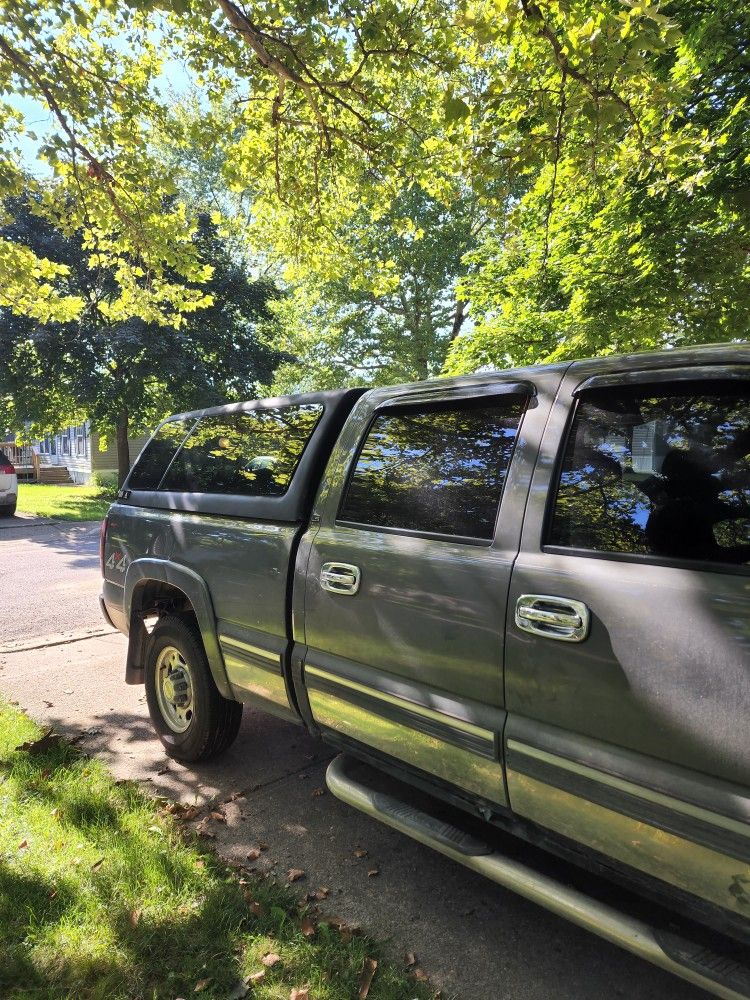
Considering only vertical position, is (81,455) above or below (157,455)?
below

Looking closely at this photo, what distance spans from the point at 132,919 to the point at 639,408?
255cm

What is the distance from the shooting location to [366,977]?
81.7 inches

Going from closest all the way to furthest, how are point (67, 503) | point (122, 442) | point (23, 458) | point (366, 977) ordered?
point (366, 977) → point (67, 503) → point (122, 442) → point (23, 458)

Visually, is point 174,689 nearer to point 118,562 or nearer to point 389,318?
point 118,562

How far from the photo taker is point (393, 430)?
2592 mm

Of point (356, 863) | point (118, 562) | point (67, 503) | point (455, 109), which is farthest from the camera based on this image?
point (67, 503)

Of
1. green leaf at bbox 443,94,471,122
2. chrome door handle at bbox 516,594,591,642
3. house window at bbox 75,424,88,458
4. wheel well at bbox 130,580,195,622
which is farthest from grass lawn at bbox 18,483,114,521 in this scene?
chrome door handle at bbox 516,594,591,642

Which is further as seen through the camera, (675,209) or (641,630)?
(675,209)

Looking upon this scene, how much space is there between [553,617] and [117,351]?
16.5 meters

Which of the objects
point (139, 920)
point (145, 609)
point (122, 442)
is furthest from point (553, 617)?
point (122, 442)

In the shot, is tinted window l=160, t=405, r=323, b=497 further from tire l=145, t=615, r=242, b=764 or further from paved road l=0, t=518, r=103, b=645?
paved road l=0, t=518, r=103, b=645

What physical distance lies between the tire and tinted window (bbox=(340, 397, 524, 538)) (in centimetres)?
142

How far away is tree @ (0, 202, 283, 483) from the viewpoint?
15.7 metres

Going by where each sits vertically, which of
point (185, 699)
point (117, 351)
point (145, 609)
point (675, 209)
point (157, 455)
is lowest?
point (185, 699)
